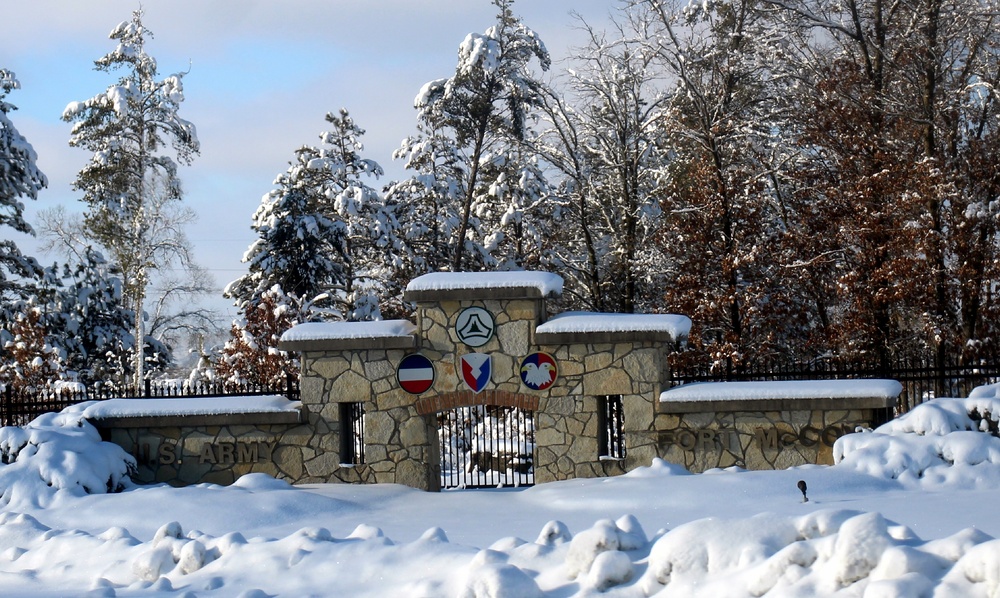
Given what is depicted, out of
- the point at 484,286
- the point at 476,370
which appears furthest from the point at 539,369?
the point at 484,286

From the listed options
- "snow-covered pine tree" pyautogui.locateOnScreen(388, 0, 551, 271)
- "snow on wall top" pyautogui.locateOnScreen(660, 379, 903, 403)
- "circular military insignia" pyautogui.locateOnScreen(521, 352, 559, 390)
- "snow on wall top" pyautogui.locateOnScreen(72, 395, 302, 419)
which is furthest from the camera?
"snow-covered pine tree" pyautogui.locateOnScreen(388, 0, 551, 271)

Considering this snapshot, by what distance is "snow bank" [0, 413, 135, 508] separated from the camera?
1355 centimetres

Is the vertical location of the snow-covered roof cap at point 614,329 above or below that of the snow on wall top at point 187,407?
above

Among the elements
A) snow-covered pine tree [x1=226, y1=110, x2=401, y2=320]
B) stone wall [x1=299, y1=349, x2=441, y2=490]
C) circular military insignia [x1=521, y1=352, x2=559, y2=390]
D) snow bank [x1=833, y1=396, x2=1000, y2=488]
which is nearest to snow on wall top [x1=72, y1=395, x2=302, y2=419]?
stone wall [x1=299, y1=349, x2=441, y2=490]

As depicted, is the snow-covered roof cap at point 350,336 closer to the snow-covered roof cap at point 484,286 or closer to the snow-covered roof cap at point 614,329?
the snow-covered roof cap at point 484,286

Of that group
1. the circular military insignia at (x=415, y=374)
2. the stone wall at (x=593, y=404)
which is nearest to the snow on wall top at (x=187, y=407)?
the circular military insignia at (x=415, y=374)

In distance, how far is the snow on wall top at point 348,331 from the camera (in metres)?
14.7

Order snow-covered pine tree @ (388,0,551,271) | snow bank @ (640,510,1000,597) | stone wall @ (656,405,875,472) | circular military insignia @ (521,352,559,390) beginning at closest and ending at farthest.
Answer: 1. snow bank @ (640,510,1000,597)
2. stone wall @ (656,405,875,472)
3. circular military insignia @ (521,352,559,390)
4. snow-covered pine tree @ (388,0,551,271)

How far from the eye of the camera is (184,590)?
8070 millimetres

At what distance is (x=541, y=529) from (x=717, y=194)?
1428 centimetres

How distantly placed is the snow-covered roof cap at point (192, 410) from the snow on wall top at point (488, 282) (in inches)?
101

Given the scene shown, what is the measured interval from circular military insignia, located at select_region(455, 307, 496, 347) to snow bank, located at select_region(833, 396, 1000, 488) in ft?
15.7

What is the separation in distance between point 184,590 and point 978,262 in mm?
18200

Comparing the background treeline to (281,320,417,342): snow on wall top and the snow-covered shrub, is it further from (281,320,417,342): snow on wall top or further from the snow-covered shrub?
the snow-covered shrub
